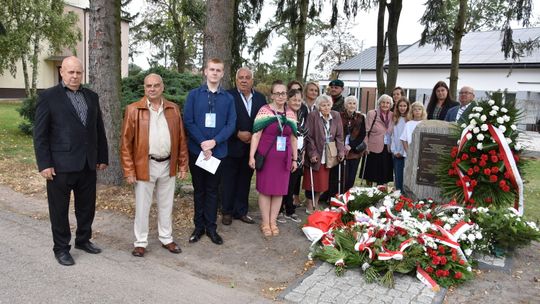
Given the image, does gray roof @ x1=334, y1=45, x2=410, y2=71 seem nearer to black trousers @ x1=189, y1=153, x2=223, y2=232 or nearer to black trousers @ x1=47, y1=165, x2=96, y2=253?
black trousers @ x1=189, y1=153, x2=223, y2=232

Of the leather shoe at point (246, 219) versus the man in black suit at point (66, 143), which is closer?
the man in black suit at point (66, 143)

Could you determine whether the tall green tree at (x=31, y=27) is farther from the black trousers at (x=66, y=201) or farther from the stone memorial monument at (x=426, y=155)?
the stone memorial monument at (x=426, y=155)

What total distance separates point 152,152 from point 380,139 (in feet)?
12.9

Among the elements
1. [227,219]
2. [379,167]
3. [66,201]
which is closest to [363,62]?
[379,167]

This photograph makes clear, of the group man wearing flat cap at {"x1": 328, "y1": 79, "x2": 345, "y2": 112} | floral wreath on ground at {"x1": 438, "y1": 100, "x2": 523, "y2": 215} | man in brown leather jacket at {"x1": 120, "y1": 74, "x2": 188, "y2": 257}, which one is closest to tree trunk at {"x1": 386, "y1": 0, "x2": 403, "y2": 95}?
man wearing flat cap at {"x1": 328, "y1": 79, "x2": 345, "y2": 112}

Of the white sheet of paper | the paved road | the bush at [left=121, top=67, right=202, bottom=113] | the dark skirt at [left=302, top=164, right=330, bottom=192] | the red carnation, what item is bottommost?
the paved road

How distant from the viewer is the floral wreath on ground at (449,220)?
436 cm

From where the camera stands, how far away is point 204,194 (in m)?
5.07

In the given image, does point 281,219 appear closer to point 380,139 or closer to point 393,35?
point 380,139

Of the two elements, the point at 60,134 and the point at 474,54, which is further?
the point at 474,54

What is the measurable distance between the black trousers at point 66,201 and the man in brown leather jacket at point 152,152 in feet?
1.32

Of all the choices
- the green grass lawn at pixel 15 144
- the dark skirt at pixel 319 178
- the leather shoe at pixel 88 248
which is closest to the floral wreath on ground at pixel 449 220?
the dark skirt at pixel 319 178

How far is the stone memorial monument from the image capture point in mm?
6246

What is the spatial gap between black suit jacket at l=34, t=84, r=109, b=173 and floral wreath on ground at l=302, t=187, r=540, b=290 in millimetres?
2563
